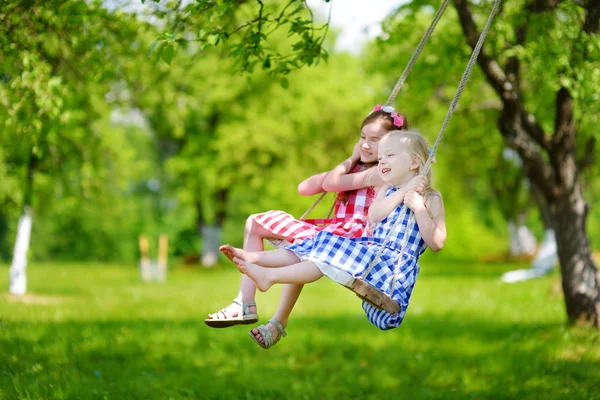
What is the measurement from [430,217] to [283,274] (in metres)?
0.88

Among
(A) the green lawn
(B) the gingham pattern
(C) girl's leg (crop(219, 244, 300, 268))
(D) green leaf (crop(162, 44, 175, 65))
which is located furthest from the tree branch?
(C) girl's leg (crop(219, 244, 300, 268))

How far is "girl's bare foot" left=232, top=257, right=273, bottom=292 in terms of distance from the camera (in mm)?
3869

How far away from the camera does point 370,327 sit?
36.4ft

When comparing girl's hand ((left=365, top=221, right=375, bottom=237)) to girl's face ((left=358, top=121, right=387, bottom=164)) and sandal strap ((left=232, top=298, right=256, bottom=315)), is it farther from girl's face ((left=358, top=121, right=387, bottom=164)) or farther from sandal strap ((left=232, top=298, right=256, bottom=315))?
sandal strap ((left=232, top=298, right=256, bottom=315))

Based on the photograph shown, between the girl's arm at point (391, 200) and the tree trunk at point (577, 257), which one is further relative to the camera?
the tree trunk at point (577, 257)

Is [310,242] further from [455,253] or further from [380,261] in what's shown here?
[455,253]

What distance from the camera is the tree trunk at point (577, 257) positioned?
8242mm

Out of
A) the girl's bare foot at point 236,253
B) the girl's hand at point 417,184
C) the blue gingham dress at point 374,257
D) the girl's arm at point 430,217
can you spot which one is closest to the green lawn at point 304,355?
the girl's bare foot at point 236,253

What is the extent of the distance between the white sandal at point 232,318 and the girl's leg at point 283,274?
1.16ft

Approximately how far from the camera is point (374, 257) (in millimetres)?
3869

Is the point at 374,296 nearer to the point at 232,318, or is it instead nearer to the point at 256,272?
the point at 256,272

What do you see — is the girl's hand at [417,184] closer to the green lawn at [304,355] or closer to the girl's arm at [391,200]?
the girl's arm at [391,200]

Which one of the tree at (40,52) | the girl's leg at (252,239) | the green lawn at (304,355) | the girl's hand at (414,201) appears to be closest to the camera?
the girl's hand at (414,201)

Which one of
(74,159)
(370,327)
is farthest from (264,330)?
(74,159)
